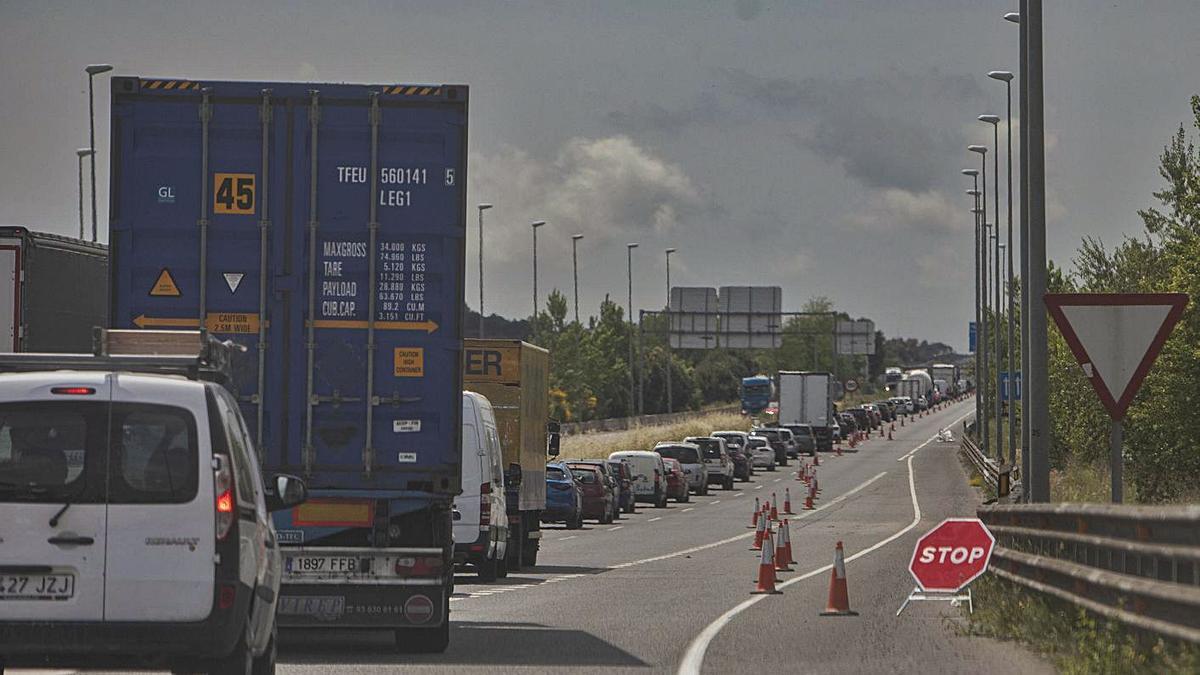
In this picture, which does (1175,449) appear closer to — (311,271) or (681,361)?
(311,271)

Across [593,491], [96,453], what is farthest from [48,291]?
[593,491]

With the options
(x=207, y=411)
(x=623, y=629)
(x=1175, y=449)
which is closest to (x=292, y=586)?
(x=623, y=629)

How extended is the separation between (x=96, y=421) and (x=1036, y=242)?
1333 cm

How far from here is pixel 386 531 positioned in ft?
48.2

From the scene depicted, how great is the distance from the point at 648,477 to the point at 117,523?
45818 millimetres

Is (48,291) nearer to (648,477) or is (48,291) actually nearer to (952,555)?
(952,555)

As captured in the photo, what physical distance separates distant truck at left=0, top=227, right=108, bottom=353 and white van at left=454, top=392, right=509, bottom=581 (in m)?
4.30

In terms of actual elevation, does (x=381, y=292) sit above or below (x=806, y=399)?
above

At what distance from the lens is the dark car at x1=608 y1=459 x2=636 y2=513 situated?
51.0 m

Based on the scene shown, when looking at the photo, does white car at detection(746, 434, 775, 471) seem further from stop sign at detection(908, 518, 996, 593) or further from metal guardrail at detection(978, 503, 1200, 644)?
metal guardrail at detection(978, 503, 1200, 644)

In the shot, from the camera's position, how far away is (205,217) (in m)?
14.9

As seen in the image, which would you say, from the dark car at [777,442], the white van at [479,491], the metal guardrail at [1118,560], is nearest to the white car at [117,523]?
the metal guardrail at [1118,560]

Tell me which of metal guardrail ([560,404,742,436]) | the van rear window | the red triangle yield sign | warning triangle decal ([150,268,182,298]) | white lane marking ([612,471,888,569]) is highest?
warning triangle decal ([150,268,182,298])


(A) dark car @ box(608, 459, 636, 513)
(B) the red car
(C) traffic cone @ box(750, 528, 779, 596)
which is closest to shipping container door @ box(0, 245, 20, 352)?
(C) traffic cone @ box(750, 528, 779, 596)
